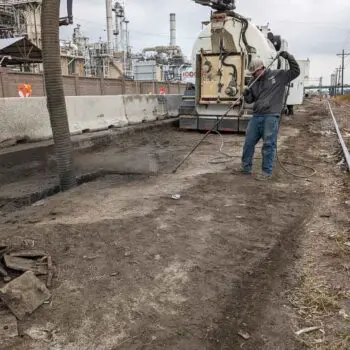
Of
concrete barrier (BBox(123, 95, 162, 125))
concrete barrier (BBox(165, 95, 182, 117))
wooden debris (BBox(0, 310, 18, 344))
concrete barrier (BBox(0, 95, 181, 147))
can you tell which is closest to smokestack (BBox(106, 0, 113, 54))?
concrete barrier (BBox(165, 95, 182, 117))

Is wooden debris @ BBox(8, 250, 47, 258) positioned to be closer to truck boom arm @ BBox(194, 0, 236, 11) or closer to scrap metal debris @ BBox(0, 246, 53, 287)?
scrap metal debris @ BBox(0, 246, 53, 287)

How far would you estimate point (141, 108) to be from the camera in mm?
12984

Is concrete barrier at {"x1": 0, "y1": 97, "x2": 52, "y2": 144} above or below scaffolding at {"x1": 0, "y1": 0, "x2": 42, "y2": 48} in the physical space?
below

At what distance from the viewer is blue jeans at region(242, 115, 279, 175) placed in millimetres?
6898

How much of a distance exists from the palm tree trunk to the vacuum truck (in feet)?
21.8

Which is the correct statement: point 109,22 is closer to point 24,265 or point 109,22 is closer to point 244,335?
point 24,265

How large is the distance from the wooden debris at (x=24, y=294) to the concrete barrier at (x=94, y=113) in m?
6.73

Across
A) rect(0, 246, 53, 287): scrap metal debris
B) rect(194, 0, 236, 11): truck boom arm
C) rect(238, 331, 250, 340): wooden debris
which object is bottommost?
rect(238, 331, 250, 340): wooden debris

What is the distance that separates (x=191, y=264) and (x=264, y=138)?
3.80m

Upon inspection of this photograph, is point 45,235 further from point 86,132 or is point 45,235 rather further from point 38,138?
point 86,132

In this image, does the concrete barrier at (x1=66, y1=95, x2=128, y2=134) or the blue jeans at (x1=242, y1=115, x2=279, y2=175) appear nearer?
the blue jeans at (x1=242, y1=115, x2=279, y2=175)

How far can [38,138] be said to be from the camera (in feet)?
27.0

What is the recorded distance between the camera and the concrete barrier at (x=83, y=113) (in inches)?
300

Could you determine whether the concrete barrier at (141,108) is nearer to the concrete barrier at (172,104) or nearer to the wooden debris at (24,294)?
the concrete barrier at (172,104)
